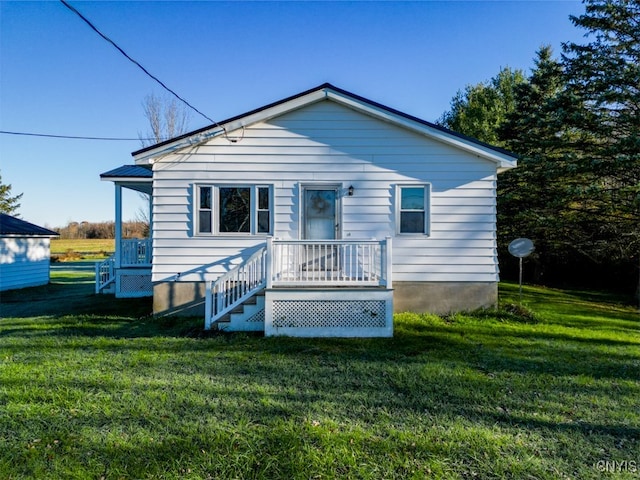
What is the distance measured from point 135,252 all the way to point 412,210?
855 centimetres

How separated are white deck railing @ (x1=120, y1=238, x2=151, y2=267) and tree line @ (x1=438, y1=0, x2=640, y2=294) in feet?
41.4

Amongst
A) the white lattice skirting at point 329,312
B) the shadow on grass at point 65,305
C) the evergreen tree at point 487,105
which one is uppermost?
the evergreen tree at point 487,105

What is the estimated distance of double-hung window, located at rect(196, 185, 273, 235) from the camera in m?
8.31

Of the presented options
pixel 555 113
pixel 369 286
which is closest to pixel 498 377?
pixel 369 286

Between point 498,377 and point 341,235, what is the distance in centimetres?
449

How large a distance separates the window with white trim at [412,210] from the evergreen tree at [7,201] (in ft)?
132

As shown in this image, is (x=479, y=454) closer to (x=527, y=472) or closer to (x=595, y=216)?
(x=527, y=472)

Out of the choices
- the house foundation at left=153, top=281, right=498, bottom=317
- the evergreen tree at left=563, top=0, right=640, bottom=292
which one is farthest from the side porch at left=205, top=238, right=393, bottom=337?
the evergreen tree at left=563, top=0, right=640, bottom=292

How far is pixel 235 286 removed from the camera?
762 cm

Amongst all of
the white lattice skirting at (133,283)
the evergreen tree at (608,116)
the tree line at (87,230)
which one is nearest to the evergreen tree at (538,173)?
the evergreen tree at (608,116)

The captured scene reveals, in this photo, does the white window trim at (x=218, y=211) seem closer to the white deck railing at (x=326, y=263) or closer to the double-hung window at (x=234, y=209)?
the double-hung window at (x=234, y=209)

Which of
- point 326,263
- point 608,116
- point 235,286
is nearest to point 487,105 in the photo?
point 608,116

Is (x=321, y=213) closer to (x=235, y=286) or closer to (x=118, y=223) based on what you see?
(x=235, y=286)

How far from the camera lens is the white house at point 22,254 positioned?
564 inches
